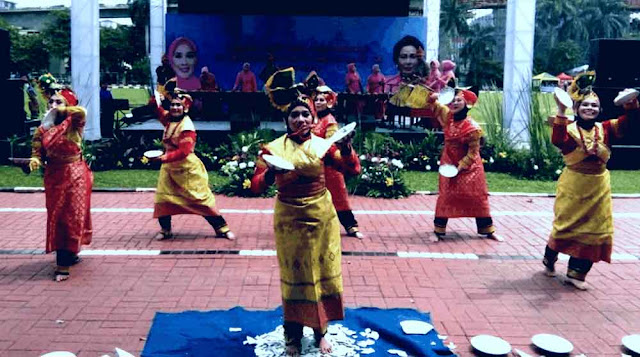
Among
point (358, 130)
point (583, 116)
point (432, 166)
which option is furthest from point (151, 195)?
point (583, 116)

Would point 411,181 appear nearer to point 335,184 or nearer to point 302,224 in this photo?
point 335,184

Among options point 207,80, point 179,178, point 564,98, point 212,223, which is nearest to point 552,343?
point 564,98

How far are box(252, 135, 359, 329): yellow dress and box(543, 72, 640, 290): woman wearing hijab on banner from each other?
8.28 ft

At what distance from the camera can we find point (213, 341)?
184 inches

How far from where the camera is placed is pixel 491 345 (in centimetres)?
461

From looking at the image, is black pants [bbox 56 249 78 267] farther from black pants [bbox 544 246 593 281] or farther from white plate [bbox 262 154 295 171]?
black pants [bbox 544 246 593 281]

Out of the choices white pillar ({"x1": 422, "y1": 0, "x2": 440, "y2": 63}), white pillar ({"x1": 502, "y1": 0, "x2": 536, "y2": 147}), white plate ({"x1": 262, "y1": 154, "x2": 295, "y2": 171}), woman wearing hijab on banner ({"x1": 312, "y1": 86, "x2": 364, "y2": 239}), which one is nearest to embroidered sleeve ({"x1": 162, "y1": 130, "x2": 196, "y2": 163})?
woman wearing hijab on banner ({"x1": 312, "y1": 86, "x2": 364, "y2": 239})

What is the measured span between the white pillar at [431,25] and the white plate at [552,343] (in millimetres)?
16670

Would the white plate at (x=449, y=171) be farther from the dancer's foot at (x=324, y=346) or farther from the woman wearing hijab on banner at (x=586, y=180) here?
the dancer's foot at (x=324, y=346)

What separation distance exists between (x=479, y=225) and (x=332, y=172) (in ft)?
6.10

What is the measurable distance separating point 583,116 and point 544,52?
203 feet

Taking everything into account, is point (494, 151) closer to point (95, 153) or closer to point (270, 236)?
point (270, 236)

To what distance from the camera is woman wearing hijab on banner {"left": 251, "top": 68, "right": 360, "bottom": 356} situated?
4.38 metres

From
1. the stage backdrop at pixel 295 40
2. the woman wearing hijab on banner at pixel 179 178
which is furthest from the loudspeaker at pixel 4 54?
the woman wearing hijab on banner at pixel 179 178
